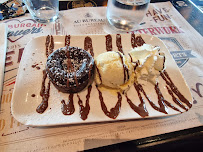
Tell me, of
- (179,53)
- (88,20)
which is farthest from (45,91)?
(179,53)

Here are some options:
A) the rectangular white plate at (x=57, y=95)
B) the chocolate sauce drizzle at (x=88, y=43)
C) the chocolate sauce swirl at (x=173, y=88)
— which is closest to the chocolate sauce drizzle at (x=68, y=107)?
the rectangular white plate at (x=57, y=95)

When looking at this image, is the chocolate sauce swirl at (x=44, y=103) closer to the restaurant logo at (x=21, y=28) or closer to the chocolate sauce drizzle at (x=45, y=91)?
the chocolate sauce drizzle at (x=45, y=91)

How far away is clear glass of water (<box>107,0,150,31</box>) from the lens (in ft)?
4.93

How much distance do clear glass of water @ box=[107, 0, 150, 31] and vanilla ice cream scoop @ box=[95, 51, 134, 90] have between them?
67 centimetres

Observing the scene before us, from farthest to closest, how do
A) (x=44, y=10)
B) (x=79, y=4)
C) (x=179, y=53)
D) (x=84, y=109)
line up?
1. (x=79, y=4)
2. (x=44, y=10)
3. (x=179, y=53)
4. (x=84, y=109)

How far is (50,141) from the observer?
2.84 feet

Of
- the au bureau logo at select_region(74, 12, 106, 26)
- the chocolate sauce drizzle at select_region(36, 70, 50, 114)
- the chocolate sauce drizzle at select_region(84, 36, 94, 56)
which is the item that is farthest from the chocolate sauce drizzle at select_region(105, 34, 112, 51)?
the chocolate sauce drizzle at select_region(36, 70, 50, 114)

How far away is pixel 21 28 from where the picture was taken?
5.20 feet

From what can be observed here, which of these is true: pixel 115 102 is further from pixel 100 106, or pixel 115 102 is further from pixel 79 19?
pixel 79 19

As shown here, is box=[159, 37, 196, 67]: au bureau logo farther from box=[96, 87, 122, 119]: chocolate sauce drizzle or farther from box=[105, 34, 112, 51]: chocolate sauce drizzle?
box=[96, 87, 122, 119]: chocolate sauce drizzle

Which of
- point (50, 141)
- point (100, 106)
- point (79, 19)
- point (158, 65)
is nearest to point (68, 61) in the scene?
point (100, 106)

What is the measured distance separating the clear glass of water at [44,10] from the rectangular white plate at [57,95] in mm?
496

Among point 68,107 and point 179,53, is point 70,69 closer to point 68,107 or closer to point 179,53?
point 68,107

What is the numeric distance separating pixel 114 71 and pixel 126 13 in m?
0.83
